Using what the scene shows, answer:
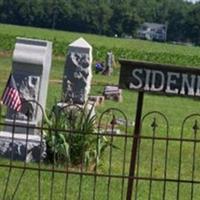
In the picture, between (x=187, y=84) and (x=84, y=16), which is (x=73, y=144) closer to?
(x=187, y=84)

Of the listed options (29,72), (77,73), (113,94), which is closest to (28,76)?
(29,72)

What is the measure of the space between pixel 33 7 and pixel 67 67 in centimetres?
11806

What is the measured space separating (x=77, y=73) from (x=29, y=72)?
417cm

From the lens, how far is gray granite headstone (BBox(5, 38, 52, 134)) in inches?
503

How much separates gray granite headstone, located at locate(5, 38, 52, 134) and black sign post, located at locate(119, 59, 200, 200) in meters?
5.49

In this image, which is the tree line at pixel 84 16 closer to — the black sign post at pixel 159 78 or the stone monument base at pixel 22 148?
the stone monument base at pixel 22 148

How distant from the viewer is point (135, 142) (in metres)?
7.36

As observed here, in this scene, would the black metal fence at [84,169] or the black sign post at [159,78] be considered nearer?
the black sign post at [159,78]

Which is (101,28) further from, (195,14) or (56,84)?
(56,84)

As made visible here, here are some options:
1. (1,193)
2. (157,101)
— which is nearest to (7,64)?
(157,101)

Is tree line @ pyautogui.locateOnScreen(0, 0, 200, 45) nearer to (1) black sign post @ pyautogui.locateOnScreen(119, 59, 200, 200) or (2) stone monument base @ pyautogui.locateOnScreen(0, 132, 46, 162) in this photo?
(2) stone monument base @ pyautogui.locateOnScreen(0, 132, 46, 162)

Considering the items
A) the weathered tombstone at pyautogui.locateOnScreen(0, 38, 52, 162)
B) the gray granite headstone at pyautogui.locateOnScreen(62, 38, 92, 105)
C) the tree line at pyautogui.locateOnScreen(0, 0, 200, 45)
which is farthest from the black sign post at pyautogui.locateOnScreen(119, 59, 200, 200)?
the tree line at pyautogui.locateOnScreen(0, 0, 200, 45)

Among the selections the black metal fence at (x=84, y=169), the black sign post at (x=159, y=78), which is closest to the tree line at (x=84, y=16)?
the black metal fence at (x=84, y=169)

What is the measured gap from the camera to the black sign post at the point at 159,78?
23.5 feet
